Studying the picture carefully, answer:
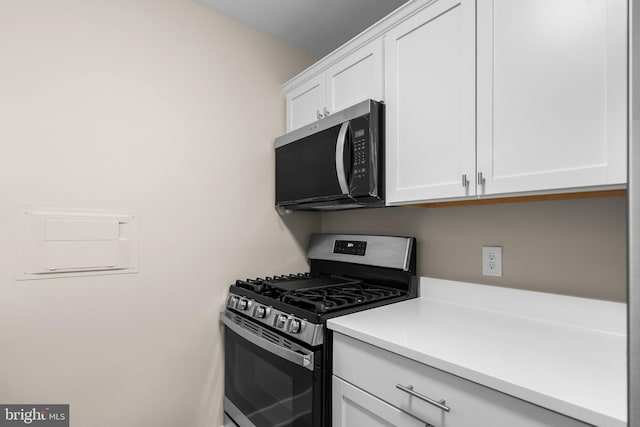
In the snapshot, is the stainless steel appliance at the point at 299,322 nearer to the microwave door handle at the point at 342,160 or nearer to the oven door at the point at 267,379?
the oven door at the point at 267,379

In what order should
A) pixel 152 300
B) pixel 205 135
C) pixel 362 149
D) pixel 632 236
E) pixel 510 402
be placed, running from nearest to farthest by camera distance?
pixel 632 236 < pixel 510 402 < pixel 362 149 < pixel 152 300 < pixel 205 135

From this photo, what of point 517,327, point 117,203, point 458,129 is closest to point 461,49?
point 458,129

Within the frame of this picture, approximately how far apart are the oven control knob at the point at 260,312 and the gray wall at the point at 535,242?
83 centimetres

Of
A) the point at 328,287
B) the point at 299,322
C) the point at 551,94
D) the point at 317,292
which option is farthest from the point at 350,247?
the point at 551,94

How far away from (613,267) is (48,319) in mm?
2185

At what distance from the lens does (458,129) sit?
4.09ft

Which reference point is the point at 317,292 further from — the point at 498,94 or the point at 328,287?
the point at 498,94

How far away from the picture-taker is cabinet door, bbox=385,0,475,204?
1220 millimetres

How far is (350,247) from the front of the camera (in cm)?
200

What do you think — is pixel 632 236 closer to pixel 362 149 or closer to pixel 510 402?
pixel 510 402

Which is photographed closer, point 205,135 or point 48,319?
point 48,319

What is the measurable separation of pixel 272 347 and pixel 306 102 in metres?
1.36

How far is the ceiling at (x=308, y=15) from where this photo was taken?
1815 mm

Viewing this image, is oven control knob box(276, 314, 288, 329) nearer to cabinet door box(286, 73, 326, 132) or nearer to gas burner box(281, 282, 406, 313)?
gas burner box(281, 282, 406, 313)
